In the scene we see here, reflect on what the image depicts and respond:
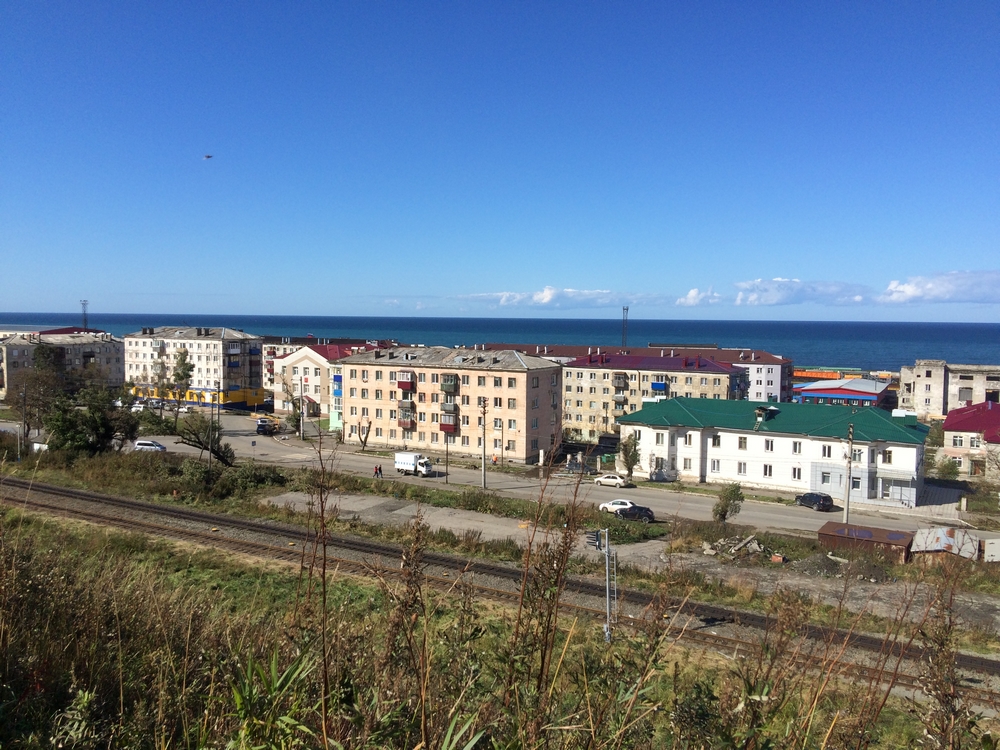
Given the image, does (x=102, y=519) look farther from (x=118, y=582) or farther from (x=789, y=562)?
(x=789, y=562)

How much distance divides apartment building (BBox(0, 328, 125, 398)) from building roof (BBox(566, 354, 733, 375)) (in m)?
37.1

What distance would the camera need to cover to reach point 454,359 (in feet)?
131

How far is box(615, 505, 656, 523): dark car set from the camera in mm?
24875

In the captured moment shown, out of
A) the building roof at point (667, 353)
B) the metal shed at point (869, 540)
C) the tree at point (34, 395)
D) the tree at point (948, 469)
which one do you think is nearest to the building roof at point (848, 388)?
the building roof at point (667, 353)

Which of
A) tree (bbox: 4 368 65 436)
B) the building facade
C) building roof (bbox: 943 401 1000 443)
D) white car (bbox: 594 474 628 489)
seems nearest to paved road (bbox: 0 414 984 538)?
white car (bbox: 594 474 628 489)

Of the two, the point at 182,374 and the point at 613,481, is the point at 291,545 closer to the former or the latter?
the point at 613,481

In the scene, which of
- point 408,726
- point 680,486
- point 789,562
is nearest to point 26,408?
point 680,486

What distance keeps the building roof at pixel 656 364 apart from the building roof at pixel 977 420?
12.9 metres

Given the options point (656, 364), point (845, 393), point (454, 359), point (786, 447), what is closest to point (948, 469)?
point (786, 447)

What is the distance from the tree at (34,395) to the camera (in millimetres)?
34853

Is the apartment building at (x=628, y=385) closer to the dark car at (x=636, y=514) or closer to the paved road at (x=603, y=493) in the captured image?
the paved road at (x=603, y=493)

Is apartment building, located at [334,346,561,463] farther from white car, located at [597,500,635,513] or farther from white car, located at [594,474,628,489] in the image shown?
white car, located at [597,500,635,513]

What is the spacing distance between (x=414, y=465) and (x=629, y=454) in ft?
33.1

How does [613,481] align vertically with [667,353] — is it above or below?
below
